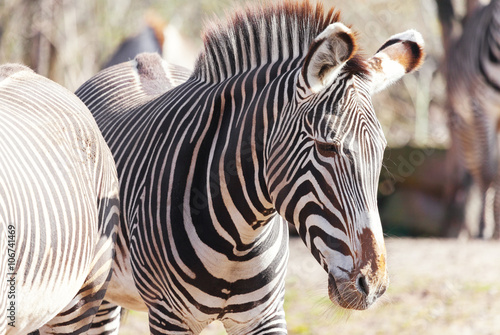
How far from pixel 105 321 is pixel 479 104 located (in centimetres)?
822

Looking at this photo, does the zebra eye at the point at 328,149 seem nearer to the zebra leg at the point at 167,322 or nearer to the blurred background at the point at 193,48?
the zebra leg at the point at 167,322

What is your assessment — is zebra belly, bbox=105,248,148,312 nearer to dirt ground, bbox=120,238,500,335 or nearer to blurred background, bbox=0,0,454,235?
dirt ground, bbox=120,238,500,335

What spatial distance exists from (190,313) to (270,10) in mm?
1626

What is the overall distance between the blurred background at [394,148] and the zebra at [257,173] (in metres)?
0.31

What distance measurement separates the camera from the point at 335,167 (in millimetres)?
2889

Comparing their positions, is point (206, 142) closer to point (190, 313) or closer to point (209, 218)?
point (209, 218)

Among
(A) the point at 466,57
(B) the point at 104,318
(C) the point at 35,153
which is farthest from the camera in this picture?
(A) the point at 466,57

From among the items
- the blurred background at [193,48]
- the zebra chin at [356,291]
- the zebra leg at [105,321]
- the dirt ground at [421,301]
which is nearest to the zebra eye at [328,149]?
the zebra chin at [356,291]

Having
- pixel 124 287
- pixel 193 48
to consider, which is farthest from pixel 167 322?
pixel 193 48

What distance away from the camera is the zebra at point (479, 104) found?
1091 centimetres

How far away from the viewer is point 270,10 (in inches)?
141

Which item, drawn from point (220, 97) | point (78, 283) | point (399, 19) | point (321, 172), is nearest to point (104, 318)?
point (78, 283)

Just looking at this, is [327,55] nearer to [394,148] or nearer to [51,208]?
[51,208]

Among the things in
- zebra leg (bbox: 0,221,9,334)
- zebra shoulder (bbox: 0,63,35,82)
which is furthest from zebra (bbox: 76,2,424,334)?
zebra leg (bbox: 0,221,9,334)
